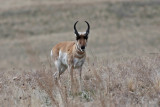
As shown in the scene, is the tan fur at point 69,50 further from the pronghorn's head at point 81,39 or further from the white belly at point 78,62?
the pronghorn's head at point 81,39

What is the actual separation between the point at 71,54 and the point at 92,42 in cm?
3017

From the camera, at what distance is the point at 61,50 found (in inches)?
447

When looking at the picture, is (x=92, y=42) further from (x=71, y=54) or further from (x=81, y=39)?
(x=81, y=39)

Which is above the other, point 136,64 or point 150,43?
point 136,64

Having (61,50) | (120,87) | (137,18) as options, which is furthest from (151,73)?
(137,18)

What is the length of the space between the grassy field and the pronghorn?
1.54 ft

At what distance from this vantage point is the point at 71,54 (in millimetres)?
10672

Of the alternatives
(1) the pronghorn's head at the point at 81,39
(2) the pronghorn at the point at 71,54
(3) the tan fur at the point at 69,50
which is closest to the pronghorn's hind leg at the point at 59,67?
(2) the pronghorn at the point at 71,54

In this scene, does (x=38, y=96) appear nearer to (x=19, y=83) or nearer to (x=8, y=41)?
(x=19, y=83)

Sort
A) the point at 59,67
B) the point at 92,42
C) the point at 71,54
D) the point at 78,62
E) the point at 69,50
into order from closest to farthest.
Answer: the point at 78,62
the point at 71,54
the point at 69,50
the point at 59,67
the point at 92,42

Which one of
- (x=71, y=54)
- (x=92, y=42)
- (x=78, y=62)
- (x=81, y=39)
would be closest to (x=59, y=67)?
(x=71, y=54)

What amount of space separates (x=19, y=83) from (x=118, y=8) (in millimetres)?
42143

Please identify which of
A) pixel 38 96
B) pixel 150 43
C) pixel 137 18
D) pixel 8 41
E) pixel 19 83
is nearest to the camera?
pixel 38 96

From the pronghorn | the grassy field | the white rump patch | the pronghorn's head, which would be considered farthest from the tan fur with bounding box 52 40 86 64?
the grassy field
